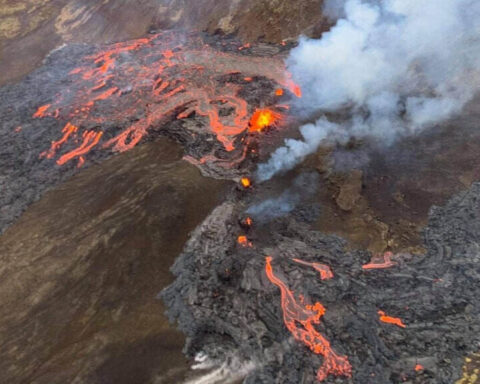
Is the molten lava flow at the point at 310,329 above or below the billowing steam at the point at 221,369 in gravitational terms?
below

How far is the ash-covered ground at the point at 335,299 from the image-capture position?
11945 mm

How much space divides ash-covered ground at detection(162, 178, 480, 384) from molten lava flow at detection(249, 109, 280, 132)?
7.20 m

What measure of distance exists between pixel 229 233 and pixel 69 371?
296 inches

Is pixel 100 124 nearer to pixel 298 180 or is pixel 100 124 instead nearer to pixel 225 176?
pixel 225 176

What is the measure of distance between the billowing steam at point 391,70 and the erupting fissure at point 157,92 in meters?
2.51

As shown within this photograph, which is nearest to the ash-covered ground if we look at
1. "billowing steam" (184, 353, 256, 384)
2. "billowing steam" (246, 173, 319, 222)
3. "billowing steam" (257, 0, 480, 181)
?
→ "billowing steam" (184, 353, 256, 384)

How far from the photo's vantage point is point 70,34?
3528 cm

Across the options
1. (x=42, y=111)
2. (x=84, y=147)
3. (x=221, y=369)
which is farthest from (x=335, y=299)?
(x=42, y=111)

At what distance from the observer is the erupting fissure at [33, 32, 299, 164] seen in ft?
76.7

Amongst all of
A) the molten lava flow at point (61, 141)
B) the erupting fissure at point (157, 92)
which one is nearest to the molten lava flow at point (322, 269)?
the erupting fissure at point (157, 92)

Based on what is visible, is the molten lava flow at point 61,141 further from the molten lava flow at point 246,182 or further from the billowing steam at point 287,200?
the billowing steam at point 287,200

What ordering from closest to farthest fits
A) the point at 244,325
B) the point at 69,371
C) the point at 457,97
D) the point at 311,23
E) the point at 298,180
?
the point at 69,371
the point at 244,325
the point at 298,180
the point at 457,97
the point at 311,23

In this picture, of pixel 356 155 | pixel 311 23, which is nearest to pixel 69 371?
pixel 356 155

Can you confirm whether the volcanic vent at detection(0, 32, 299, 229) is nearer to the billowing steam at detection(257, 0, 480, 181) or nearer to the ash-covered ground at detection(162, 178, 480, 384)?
the billowing steam at detection(257, 0, 480, 181)
